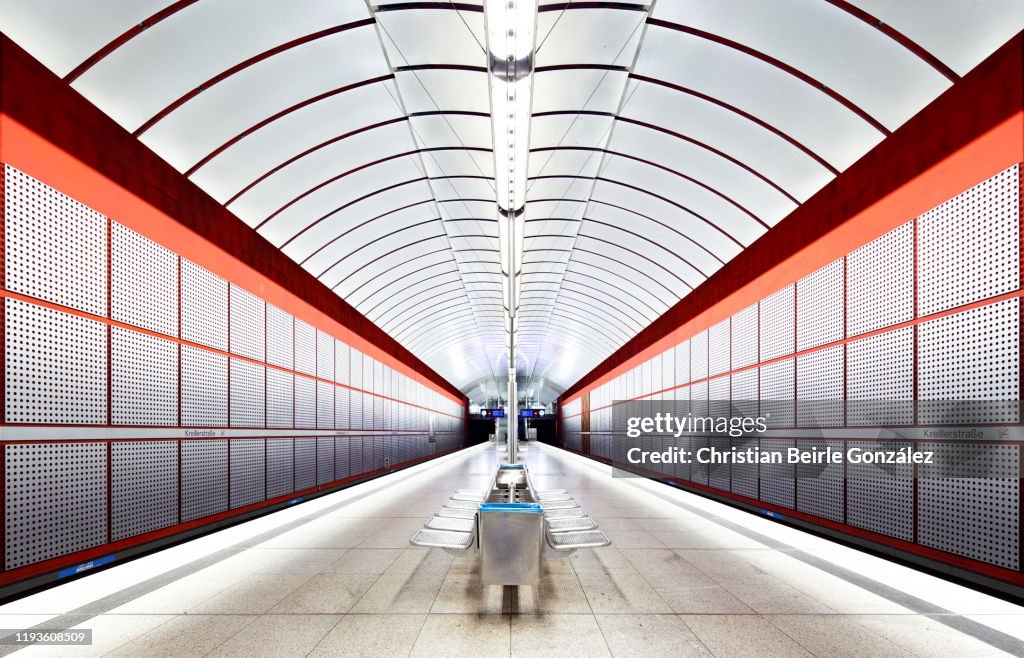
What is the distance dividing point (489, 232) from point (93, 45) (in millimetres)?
9275

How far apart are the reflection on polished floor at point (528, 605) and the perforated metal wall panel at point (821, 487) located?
439mm

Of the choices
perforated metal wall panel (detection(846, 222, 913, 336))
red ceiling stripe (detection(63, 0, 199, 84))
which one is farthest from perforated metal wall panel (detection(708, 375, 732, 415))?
red ceiling stripe (detection(63, 0, 199, 84))

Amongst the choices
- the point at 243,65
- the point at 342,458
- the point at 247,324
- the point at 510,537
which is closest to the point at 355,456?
the point at 342,458

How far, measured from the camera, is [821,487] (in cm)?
752

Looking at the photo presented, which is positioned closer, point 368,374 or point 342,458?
point 342,458

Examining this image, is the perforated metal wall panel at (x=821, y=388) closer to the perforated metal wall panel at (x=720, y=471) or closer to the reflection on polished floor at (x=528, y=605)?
the reflection on polished floor at (x=528, y=605)

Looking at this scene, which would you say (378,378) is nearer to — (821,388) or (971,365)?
(821,388)

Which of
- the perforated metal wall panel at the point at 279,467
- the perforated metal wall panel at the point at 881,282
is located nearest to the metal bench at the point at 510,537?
the perforated metal wall panel at the point at 881,282

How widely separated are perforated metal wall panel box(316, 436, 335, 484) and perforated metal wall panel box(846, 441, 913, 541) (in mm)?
9994

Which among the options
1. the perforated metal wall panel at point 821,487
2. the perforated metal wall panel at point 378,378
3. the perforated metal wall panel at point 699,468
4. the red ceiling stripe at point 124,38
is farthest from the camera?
the perforated metal wall panel at point 378,378

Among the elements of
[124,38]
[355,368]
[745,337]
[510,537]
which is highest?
[124,38]

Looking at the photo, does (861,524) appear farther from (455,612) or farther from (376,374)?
(376,374)

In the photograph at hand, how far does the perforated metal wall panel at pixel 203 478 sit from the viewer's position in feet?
23.5

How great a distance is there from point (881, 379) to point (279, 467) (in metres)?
9.42
